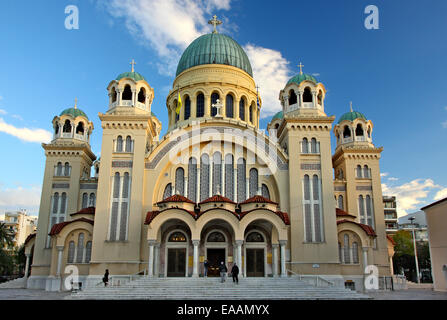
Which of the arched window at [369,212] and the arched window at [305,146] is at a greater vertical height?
the arched window at [305,146]

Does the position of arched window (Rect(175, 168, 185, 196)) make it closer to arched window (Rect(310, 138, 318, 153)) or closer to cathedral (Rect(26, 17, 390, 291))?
cathedral (Rect(26, 17, 390, 291))

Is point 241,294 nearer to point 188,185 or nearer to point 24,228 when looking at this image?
point 188,185

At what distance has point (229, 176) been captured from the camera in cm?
3080

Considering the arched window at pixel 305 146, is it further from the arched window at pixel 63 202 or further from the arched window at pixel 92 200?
the arched window at pixel 63 202

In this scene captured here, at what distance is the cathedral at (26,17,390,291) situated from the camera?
27203mm

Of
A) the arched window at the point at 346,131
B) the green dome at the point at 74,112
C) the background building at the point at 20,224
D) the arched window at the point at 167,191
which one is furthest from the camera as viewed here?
the background building at the point at 20,224

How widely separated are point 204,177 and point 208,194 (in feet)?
4.62

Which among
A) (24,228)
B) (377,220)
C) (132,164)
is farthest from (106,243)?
(24,228)

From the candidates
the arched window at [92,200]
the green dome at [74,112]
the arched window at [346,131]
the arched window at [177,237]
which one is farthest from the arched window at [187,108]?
the arched window at [346,131]

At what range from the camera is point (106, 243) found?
90.0 feet

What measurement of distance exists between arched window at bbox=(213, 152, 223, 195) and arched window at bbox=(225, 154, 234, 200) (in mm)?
470

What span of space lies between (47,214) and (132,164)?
970 centimetres

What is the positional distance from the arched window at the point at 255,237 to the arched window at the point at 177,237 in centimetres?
464

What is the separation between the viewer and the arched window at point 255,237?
2855 cm
